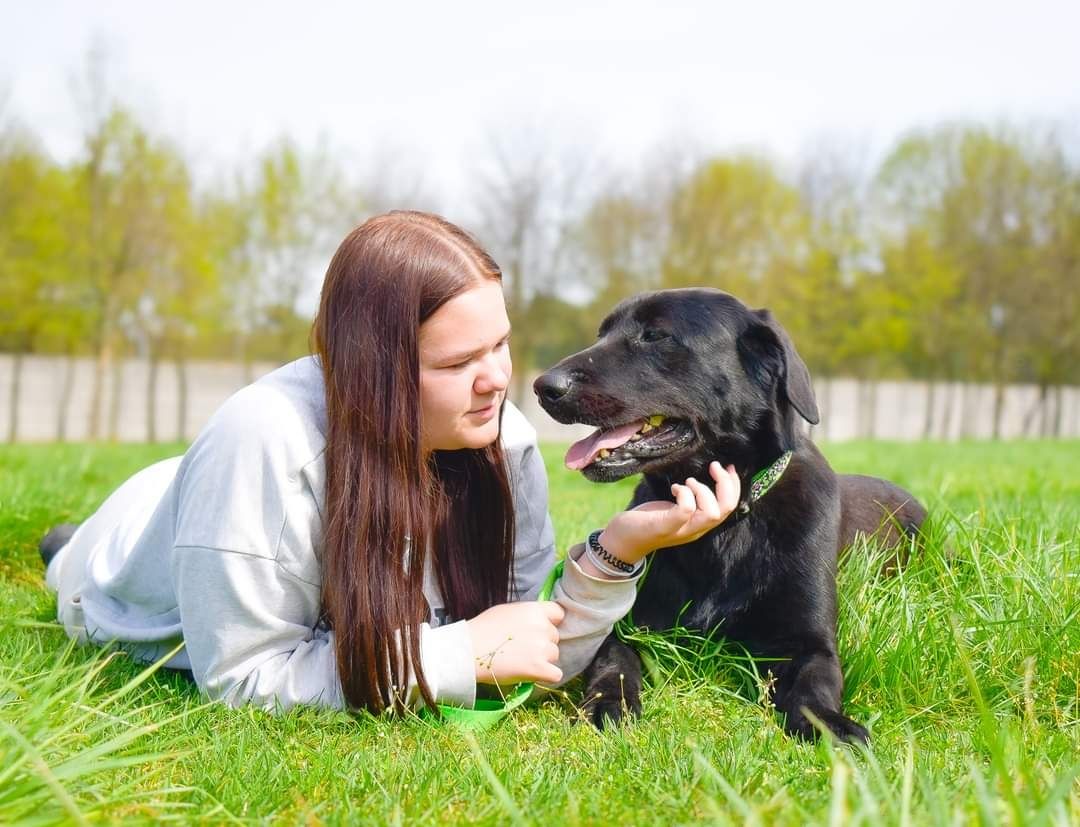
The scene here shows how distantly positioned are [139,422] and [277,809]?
28.5 metres

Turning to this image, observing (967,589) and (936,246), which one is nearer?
(967,589)

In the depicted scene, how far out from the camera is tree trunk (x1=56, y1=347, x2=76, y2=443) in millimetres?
24719

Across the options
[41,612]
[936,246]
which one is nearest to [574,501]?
[41,612]

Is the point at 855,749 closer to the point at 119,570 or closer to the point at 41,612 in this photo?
the point at 119,570

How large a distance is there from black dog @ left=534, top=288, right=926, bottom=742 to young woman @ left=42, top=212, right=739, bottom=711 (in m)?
0.32

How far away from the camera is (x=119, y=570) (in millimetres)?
3182

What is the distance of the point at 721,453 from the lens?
10.8ft

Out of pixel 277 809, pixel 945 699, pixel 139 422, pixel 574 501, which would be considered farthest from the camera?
pixel 139 422

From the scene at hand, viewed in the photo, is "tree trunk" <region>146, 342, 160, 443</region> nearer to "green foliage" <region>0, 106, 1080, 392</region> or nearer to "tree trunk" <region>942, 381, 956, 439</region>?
"green foliage" <region>0, 106, 1080, 392</region>

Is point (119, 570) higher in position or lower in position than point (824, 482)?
lower

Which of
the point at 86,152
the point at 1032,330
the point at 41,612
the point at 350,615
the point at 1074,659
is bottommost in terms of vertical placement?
the point at 1032,330

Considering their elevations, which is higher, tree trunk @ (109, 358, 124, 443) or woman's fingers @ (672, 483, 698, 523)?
woman's fingers @ (672, 483, 698, 523)

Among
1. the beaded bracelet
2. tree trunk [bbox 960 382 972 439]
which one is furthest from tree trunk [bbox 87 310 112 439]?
tree trunk [bbox 960 382 972 439]

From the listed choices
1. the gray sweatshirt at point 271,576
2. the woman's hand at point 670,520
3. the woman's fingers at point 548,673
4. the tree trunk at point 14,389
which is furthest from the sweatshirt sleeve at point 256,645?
the tree trunk at point 14,389
